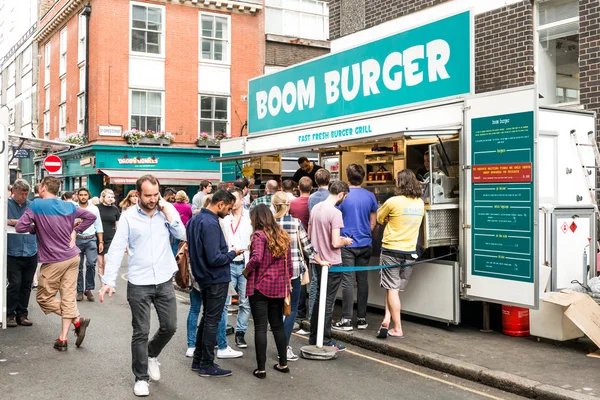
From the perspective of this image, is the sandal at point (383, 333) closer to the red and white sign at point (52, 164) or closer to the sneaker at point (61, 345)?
the sneaker at point (61, 345)

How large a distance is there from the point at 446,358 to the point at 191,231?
2910 millimetres

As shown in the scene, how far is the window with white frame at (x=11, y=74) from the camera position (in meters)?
41.9

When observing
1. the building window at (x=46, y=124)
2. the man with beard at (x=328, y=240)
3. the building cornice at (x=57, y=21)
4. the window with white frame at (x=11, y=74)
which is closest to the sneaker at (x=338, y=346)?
the man with beard at (x=328, y=240)

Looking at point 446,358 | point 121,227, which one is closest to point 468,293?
point 446,358

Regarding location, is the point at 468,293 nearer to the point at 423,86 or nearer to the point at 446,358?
the point at 446,358

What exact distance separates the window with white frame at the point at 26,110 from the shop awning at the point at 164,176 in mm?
14234

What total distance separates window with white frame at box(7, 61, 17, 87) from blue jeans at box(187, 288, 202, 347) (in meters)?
39.8

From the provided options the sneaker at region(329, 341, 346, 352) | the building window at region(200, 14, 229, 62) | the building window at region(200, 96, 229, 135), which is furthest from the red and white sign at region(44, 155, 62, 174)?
the sneaker at region(329, 341, 346, 352)

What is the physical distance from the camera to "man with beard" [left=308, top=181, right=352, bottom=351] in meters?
7.28

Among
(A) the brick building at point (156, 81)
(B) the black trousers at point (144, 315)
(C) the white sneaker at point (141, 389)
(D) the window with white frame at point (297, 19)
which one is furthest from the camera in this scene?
(D) the window with white frame at point (297, 19)

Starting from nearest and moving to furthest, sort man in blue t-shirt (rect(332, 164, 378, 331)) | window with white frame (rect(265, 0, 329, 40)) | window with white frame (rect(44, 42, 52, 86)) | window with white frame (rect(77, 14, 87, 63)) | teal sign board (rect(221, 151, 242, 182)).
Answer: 1. man in blue t-shirt (rect(332, 164, 378, 331))
2. teal sign board (rect(221, 151, 242, 182))
3. window with white frame (rect(77, 14, 87, 63))
4. window with white frame (rect(265, 0, 329, 40))
5. window with white frame (rect(44, 42, 52, 86))

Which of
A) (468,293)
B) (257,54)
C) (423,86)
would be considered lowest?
(468,293)

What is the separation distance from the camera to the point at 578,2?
9.66 meters

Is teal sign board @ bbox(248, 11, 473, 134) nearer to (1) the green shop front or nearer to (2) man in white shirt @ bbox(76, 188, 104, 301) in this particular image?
(2) man in white shirt @ bbox(76, 188, 104, 301)
